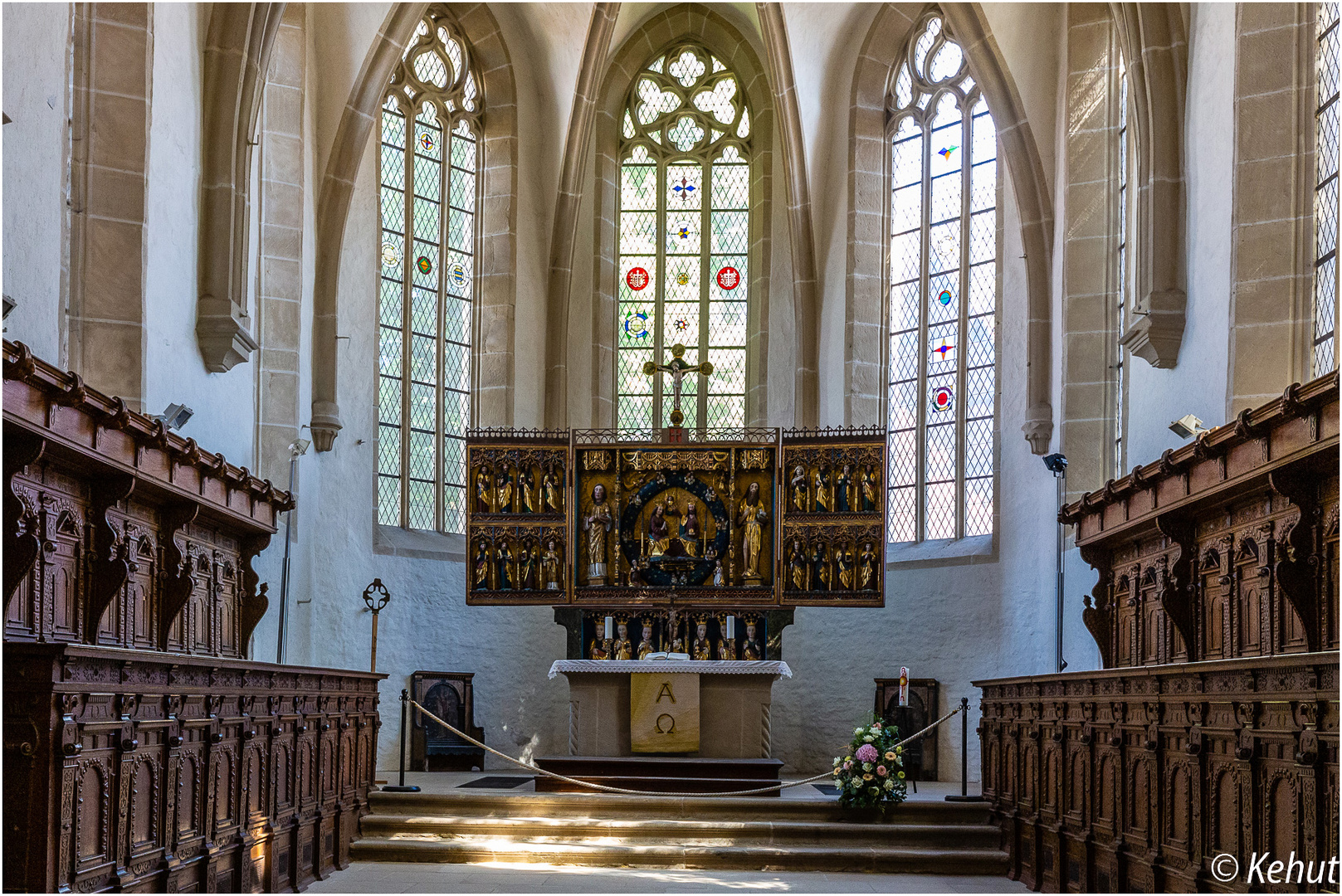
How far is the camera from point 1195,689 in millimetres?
7211

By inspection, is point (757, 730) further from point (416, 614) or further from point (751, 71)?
point (751, 71)

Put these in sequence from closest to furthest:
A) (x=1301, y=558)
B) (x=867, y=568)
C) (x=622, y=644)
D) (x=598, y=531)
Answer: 1. (x=1301, y=558)
2. (x=867, y=568)
3. (x=598, y=531)
4. (x=622, y=644)

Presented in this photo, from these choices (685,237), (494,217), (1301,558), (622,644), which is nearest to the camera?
(1301,558)

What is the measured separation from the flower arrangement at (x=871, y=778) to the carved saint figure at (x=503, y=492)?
4.25 meters

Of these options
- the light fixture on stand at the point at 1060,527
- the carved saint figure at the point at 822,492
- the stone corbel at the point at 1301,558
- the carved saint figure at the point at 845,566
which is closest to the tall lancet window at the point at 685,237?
the carved saint figure at the point at 822,492

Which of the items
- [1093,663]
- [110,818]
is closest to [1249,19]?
[1093,663]

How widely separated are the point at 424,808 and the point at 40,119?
617 cm

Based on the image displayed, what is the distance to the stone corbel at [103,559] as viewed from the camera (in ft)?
31.1

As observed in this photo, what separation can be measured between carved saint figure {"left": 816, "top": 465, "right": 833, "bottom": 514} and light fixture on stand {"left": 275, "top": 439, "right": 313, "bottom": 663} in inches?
199

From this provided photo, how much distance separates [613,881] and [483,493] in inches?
193

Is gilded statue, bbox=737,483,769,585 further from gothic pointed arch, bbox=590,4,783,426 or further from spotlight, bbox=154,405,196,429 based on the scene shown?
spotlight, bbox=154,405,196,429

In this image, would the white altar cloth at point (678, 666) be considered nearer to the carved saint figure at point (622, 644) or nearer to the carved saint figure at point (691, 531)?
the carved saint figure at point (622, 644)

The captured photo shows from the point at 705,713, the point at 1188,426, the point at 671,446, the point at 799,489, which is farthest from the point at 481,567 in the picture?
the point at 1188,426

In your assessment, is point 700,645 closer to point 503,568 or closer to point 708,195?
point 503,568
